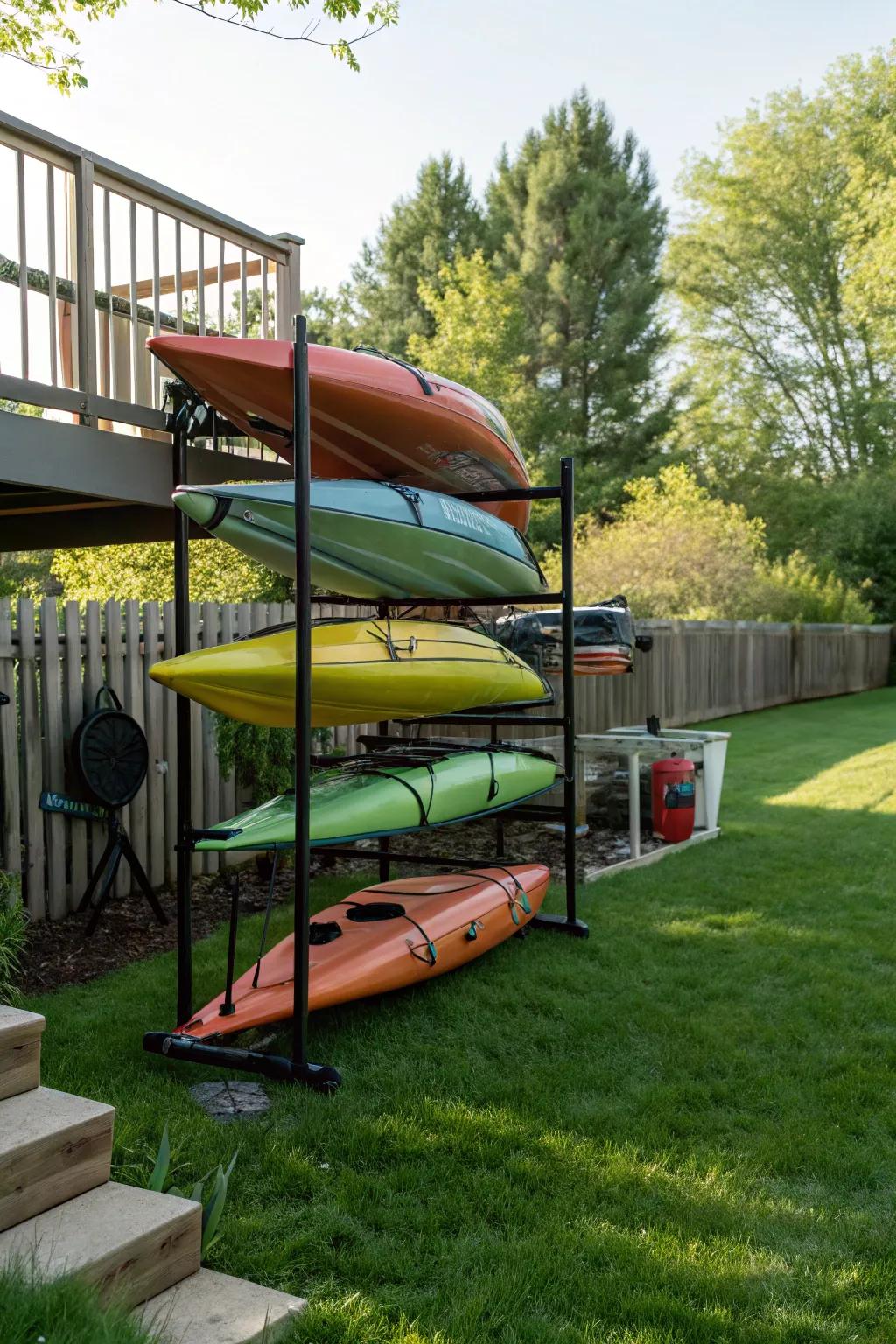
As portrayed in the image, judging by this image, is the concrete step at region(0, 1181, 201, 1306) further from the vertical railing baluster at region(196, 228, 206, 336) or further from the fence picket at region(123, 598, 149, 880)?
the vertical railing baluster at region(196, 228, 206, 336)

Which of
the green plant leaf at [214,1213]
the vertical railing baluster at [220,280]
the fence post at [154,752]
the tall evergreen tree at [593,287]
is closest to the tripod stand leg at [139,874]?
the fence post at [154,752]

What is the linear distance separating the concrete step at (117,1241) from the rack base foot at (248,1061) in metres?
1.01

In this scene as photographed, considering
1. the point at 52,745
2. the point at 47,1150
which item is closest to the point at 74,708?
the point at 52,745

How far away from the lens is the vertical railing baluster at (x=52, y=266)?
4910 mm

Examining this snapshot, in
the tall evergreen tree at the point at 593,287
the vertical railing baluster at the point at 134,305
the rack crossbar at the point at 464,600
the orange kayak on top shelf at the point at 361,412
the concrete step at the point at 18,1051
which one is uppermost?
the tall evergreen tree at the point at 593,287

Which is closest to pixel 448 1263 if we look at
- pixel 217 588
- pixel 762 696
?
pixel 217 588

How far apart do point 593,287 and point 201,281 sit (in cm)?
2940

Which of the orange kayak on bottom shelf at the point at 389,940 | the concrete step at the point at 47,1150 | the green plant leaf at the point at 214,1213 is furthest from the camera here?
the orange kayak on bottom shelf at the point at 389,940

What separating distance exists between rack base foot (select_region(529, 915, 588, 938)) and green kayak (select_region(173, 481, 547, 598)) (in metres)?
1.68

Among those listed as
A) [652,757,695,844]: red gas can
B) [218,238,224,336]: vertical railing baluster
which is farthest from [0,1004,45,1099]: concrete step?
[652,757,695,844]: red gas can

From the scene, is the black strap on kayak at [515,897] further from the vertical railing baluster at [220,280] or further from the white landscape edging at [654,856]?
the vertical railing baluster at [220,280]

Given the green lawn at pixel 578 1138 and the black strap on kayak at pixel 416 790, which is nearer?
the green lawn at pixel 578 1138

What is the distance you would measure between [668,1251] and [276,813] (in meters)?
2.07

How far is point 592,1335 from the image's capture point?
2.30 m
